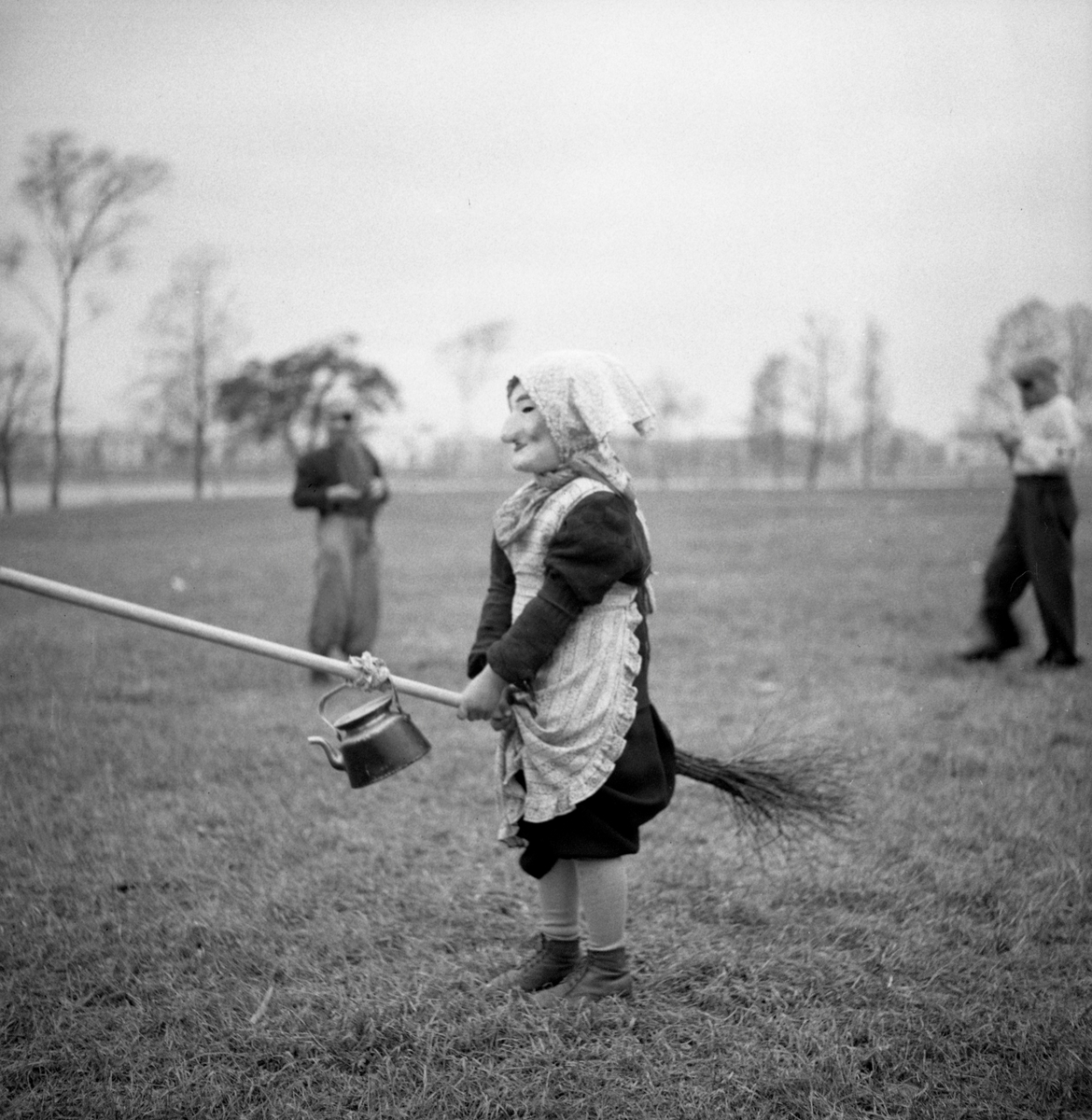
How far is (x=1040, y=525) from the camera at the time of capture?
684cm

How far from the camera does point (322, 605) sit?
6.73 m

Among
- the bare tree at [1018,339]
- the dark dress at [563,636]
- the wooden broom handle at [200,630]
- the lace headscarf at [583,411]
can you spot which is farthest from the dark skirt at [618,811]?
the bare tree at [1018,339]

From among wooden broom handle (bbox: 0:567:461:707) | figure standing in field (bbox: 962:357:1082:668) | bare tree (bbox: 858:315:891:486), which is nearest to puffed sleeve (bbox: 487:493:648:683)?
wooden broom handle (bbox: 0:567:461:707)

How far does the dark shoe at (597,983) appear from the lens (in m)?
2.87

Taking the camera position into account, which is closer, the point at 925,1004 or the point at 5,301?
the point at 925,1004

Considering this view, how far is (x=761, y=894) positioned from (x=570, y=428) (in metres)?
1.79

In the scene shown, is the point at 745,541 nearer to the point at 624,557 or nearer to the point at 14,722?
the point at 14,722

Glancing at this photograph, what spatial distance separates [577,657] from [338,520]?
427cm

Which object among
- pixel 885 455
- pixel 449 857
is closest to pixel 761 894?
pixel 449 857

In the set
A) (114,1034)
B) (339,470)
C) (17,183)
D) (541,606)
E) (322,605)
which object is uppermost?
(17,183)

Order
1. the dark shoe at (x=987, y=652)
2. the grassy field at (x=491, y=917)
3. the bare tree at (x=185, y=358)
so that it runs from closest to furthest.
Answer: the grassy field at (x=491, y=917) < the dark shoe at (x=987, y=652) < the bare tree at (x=185, y=358)

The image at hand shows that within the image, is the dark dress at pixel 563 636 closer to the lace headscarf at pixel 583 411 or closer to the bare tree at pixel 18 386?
the lace headscarf at pixel 583 411

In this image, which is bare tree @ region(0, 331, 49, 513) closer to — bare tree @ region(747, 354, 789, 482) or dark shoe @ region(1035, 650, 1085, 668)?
dark shoe @ region(1035, 650, 1085, 668)

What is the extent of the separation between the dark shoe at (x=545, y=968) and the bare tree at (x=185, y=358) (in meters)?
30.1
